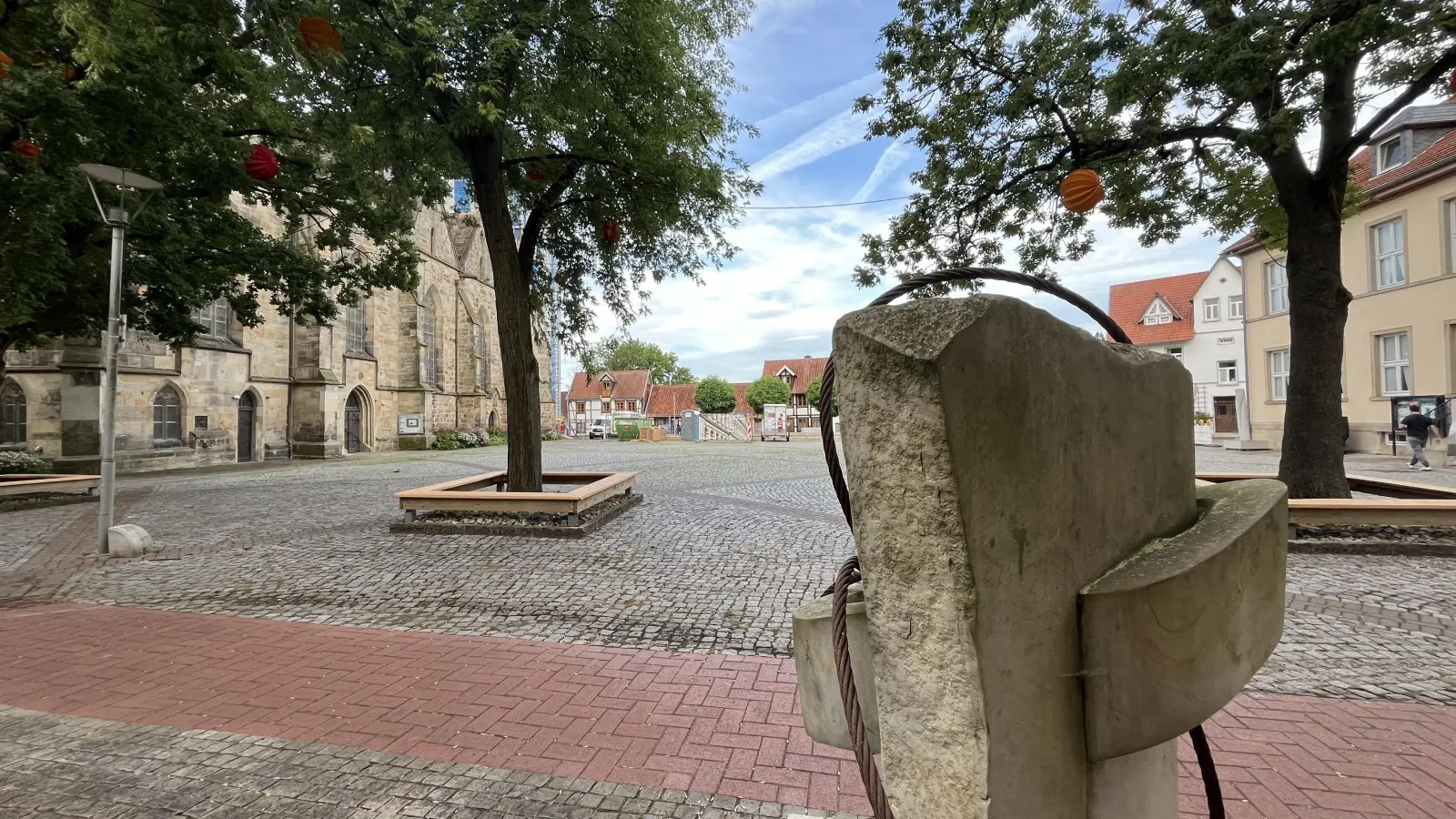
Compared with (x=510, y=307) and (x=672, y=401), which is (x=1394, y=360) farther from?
(x=672, y=401)

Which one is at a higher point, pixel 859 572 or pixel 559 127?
pixel 559 127

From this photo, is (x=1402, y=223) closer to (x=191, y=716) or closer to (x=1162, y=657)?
(x=1162, y=657)

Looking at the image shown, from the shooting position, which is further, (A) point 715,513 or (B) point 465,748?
(A) point 715,513

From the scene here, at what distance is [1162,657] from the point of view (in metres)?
1.12

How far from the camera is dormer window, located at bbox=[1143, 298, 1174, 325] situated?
37.5m

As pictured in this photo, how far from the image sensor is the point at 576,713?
317 centimetres

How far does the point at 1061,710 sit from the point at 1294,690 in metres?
3.39

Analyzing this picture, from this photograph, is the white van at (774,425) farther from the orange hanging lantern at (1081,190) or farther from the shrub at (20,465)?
the orange hanging lantern at (1081,190)

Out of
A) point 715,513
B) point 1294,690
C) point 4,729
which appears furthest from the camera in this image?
point 715,513

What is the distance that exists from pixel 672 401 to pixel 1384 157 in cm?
6193

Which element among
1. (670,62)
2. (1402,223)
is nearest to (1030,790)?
(670,62)

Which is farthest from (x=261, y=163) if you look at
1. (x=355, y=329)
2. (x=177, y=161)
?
(x=355, y=329)

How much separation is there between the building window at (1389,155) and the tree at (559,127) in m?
23.0

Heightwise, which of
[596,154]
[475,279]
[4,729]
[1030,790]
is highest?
[475,279]
